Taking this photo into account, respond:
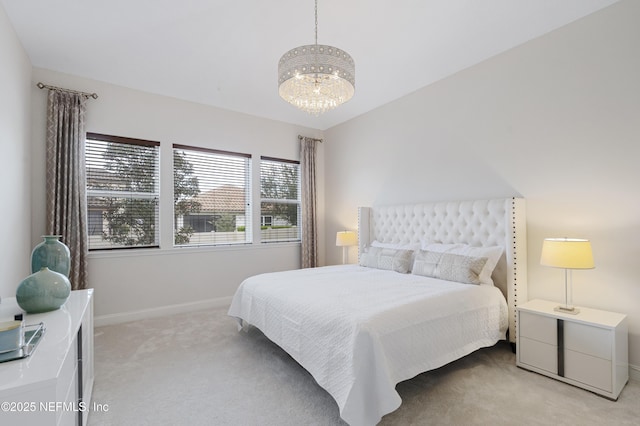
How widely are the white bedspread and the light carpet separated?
214 mm

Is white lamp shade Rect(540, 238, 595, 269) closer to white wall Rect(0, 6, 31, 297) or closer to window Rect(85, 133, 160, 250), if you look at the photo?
white wall Rect(0, 6, 31, 297)

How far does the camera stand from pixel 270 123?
487cm

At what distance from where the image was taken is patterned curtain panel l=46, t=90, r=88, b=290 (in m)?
3.18

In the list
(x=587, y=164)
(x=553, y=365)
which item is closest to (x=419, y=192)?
(x=587, y=164)

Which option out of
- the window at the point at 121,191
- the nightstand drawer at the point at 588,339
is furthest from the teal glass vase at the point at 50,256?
the nightstand drawer at the point at 588,339

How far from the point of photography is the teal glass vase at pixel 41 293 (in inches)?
60.6

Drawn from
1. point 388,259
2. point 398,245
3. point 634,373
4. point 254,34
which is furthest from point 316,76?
point 634,373

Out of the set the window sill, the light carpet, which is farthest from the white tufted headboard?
the window sill

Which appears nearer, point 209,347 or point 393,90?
point 209,347

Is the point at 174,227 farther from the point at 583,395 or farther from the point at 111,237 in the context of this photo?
the point at 583,395

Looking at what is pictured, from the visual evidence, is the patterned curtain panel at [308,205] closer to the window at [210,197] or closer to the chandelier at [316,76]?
the window at [210,197]

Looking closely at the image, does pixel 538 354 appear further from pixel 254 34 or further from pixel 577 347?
pixel 254 34

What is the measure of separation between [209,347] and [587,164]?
3784mm

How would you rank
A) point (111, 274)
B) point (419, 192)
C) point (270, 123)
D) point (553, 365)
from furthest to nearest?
point (270, 123), point (419, 192), point (111, 274), point (553, 365)
